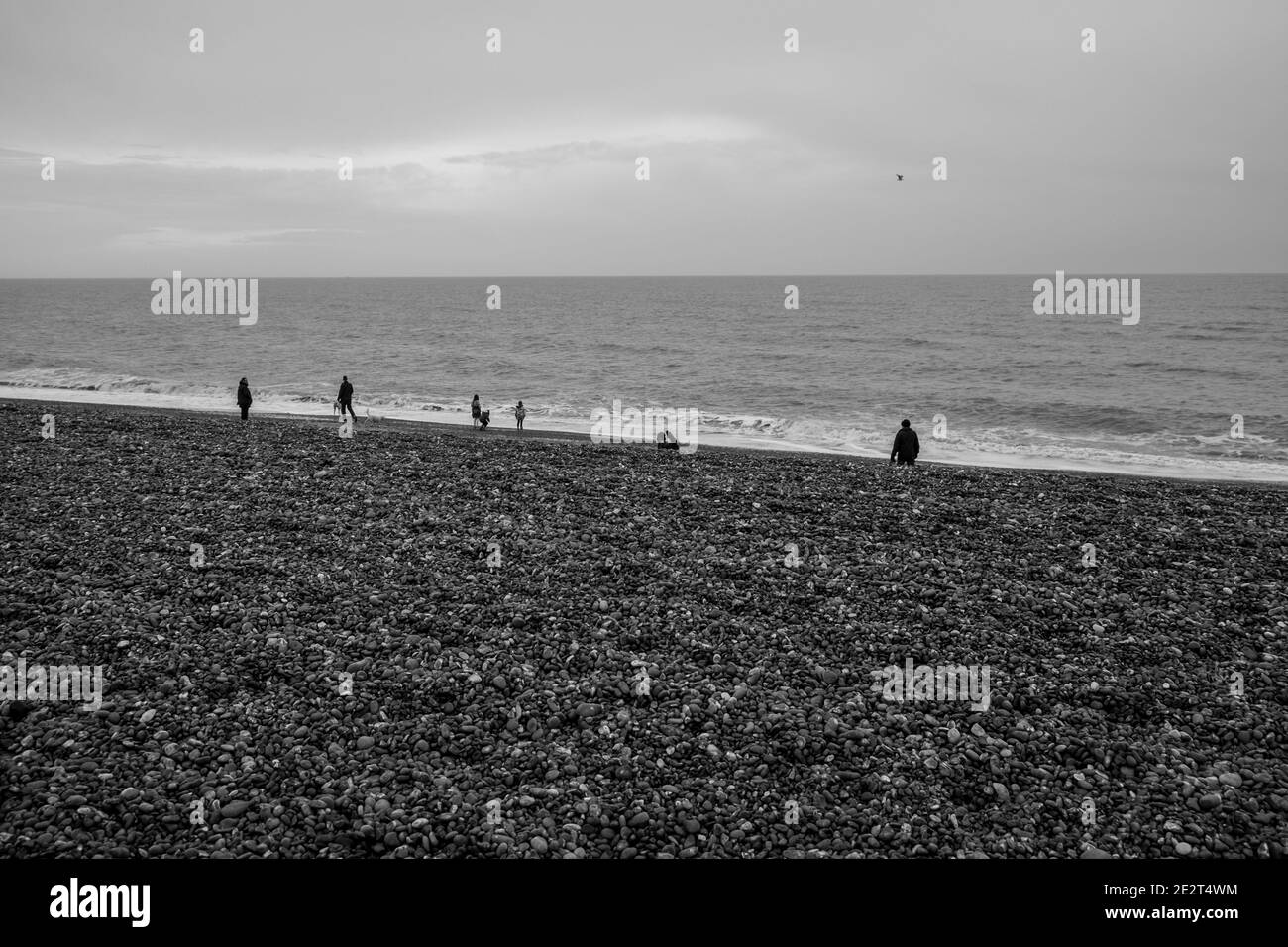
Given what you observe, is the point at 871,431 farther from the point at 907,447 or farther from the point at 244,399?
the point at 244,399

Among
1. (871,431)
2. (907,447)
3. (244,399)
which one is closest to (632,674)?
(907,447)

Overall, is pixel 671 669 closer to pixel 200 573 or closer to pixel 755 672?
pixel 755 672

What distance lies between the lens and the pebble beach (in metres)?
7.91

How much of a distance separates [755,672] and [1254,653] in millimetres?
7277

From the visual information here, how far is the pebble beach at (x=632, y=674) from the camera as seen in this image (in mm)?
7914

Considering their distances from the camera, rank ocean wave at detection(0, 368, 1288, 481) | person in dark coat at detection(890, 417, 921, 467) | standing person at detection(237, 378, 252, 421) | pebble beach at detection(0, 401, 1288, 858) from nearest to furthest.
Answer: pebble beach at detection(0, 401, 1288, 858) < person in dark coat at detection(890, 417, 921, 467) < ocean wave at detection(0, 368, 1288, 481) < standing person at detection(237, 378, 252, 421)

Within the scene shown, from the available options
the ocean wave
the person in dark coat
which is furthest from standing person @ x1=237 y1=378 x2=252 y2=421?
the person in dark coat

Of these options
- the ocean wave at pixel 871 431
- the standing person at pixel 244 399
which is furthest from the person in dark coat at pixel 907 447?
the standing person at pixel 244 399

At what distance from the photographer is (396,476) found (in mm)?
21328

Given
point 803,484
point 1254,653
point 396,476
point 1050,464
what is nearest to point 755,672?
point 1254,653

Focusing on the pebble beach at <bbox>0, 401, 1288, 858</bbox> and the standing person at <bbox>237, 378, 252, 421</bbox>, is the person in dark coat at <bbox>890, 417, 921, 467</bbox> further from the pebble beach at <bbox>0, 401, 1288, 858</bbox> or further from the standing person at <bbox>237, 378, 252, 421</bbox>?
the standing person at <bbox>237, 378, 252, 421</bbox>

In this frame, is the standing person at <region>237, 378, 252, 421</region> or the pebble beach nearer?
the pebble beach

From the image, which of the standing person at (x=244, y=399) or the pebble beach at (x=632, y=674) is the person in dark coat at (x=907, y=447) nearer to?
the pebble beach at (x=632, y=674)
